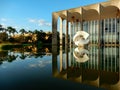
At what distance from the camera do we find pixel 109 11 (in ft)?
115

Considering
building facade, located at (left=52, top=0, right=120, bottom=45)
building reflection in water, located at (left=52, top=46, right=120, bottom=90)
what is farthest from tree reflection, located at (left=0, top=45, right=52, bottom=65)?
building facade, located at (left=52, top=0, right=120, bottom=45)

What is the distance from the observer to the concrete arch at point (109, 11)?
3268cm

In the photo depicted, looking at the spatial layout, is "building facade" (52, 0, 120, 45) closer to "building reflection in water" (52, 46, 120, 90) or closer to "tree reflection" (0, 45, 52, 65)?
"tree reflection" (0, 45, 52, 65)

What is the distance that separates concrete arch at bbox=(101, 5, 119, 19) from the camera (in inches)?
1287

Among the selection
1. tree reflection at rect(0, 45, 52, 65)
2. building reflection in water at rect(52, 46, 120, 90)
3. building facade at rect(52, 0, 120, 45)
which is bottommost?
building reflection in water at rect(52, 46, 120, 90)

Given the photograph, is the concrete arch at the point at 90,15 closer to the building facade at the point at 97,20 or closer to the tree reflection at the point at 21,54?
the building facade at the point at 97,20

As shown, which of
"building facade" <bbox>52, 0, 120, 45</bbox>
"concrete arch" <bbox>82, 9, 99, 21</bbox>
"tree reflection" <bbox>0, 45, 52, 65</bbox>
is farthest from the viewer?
"concrete arch" <bbox>82, 9, 99, 21</bbox>

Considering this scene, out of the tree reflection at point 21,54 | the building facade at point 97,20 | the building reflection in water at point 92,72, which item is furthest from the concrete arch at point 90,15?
the building reflection in water at point 92,72

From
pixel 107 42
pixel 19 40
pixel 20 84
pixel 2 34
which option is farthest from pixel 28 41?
pixel 20 84

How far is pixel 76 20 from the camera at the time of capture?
4606cm

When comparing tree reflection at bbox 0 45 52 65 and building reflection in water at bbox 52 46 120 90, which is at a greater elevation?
tree reflection at bbox 0 45 52 65

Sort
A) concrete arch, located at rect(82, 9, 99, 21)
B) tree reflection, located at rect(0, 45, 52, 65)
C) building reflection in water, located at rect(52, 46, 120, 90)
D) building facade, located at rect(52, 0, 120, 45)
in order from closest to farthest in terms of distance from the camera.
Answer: building reflection in water, located at rect(52, 46, 120, 90) < tree reflection, located at rect(0, 45, 52, 65) < building facade, located at rect(52, 0, 120, 45) < concrete arch, located at rect(82, 9, 99, 21)

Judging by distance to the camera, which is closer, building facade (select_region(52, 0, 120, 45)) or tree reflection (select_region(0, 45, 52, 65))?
tree reflection (select_region(0, 45, 52, 65))

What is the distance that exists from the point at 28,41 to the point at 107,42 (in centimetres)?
4001
